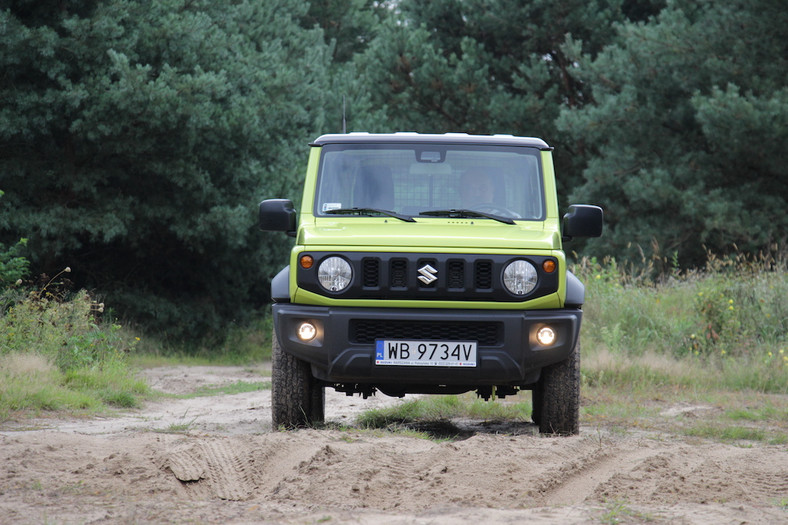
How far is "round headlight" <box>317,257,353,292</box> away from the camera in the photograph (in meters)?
6.32

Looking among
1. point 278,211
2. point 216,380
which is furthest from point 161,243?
point 278,211

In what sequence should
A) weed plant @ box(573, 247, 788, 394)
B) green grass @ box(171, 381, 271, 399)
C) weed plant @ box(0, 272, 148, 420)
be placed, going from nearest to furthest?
weed plant @ box(0, 272, 148, 420) < weed plant @ box(573, 247, 788, 394) < green grass @ box(171, 381, 271, 399)

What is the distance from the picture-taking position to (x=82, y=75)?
619 inches

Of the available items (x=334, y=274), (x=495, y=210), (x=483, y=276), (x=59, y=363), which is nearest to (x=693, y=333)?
(x=495, y=210)

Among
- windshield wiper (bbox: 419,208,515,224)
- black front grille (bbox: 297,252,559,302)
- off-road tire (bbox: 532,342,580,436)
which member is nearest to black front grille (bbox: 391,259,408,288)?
black front grille (bbox: 297,252,559,302)

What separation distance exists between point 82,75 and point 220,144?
2.80 metres

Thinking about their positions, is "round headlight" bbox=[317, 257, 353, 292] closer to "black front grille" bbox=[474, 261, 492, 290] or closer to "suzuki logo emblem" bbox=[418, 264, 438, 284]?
"suzuki logo emblem" bbox=[418, 264, 438, 284]

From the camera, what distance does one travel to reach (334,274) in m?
6.33

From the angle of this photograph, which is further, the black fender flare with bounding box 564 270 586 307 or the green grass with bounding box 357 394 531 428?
the green grass with bounding box 357 394 531 428

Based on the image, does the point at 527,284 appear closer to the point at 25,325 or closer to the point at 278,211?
the point at 278,211

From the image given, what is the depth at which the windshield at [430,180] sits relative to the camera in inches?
284

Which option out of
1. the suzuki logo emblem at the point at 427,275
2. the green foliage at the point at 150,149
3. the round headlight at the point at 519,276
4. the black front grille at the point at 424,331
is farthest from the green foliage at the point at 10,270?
the round headlight at the point at 519,276

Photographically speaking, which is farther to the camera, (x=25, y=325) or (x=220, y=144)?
(x=220, y=144)

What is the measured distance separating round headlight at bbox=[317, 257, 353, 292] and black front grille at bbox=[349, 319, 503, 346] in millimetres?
262
